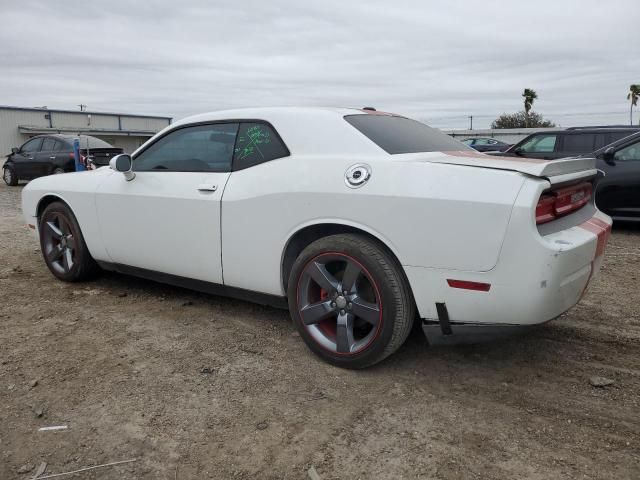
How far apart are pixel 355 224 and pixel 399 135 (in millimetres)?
780

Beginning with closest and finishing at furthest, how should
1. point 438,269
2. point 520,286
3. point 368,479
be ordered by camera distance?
1. point 368,479
2. point 520,286
3. point 438,269

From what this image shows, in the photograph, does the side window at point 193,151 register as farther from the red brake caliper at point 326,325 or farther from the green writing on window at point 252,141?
the red brake caliper at point 326,325

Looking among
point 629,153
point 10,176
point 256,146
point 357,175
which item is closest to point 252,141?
point 256,146

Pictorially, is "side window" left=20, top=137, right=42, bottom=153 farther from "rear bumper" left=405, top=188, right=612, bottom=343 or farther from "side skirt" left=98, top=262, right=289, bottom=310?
"rear bumper" left=405, top=188, right=612, bottom=343

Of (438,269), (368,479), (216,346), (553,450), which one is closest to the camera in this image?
(368,479)

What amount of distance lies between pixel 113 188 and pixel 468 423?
3098 millimetres

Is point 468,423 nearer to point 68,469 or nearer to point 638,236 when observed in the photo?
point 68,469

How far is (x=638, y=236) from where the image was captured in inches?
287

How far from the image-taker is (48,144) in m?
14.3

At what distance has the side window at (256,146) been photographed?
11.1 feet

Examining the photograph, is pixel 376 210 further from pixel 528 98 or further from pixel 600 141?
pixel 528 98

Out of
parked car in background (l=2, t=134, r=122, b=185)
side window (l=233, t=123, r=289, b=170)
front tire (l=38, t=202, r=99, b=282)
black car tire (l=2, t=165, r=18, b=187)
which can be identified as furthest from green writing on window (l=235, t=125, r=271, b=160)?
black car tire (l=2, t=165, r=18, b=187)

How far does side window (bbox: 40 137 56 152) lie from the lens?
14109 millimetres

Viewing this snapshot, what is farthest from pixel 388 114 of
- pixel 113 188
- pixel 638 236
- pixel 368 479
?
pixel 638 236
